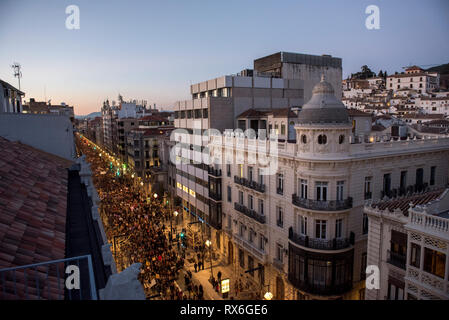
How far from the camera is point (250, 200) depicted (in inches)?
1054

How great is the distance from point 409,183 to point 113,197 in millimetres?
38347

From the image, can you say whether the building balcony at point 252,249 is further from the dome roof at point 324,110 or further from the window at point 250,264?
the dome roof at point 324,110

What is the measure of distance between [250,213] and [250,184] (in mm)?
2526

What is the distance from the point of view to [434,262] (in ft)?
40.2

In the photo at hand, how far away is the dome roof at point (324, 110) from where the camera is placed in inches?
741

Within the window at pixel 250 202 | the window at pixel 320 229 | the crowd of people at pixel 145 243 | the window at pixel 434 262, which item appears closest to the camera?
the window at pixel 434 262

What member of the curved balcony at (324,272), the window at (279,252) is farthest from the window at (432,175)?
the window at (279,252)

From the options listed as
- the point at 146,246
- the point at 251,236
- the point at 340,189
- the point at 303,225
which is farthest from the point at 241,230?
the point at 340,189

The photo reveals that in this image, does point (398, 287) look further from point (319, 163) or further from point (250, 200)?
point (250, 200)

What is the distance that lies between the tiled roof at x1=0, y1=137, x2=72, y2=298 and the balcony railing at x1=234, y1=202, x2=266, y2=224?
56.2 feet

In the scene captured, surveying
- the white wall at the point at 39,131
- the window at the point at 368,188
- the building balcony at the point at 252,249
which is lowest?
the building balcony at the point at 252,249

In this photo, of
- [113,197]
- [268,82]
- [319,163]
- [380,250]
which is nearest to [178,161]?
[113,197]

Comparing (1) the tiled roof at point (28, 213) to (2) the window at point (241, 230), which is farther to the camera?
(2) the window at point (241, 230)

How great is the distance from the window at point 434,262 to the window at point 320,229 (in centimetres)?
733
